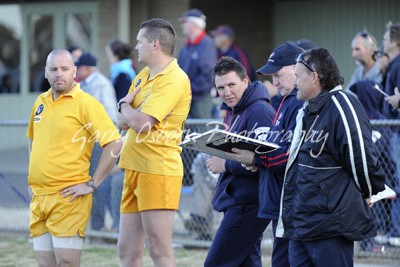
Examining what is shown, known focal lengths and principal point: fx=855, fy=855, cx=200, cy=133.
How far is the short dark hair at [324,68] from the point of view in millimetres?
5195

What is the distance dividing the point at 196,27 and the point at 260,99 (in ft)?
17.9

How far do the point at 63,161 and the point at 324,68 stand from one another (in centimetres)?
222

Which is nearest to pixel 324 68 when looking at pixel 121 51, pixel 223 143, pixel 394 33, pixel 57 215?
pixel 223 143

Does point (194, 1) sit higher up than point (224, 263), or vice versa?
point (194, 1)

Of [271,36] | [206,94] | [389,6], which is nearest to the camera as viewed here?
[206,94]

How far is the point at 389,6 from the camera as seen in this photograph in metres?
A: 14.4

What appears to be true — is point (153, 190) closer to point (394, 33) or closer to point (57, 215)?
point (57, 215)

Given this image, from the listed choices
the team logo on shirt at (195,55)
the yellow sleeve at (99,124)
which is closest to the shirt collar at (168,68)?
the yellow sleeve at (99,124)

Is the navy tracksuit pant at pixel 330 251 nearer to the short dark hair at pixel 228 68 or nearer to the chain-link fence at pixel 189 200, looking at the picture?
the short dark hair at pixel 228 68

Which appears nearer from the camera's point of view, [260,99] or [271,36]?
[260,99]

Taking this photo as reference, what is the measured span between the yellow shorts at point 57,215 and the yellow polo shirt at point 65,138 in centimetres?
8

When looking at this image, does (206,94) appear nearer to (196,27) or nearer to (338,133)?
(196,27)

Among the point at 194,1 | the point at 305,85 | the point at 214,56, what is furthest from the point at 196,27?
the point at 305,85

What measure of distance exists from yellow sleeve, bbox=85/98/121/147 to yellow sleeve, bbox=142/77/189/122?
0.46 meters
